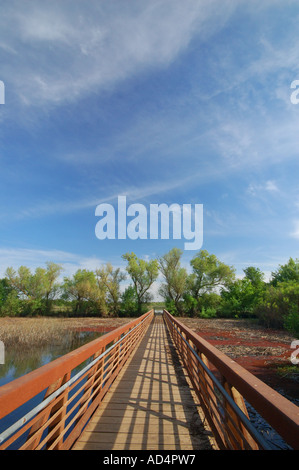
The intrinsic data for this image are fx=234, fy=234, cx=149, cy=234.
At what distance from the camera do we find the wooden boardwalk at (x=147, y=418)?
93.8 inches

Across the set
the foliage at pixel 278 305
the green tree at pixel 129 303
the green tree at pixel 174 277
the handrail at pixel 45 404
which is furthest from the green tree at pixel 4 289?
the handrail at pixel 45 404

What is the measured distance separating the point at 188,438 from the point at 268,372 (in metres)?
7.97

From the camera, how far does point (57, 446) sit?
2041mm

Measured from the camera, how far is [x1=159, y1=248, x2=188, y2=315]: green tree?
3756cm

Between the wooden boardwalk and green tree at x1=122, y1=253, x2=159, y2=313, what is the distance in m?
34.9

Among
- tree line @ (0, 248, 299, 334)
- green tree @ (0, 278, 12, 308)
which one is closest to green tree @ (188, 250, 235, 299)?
tree line @ (0, 248, 299, 334)

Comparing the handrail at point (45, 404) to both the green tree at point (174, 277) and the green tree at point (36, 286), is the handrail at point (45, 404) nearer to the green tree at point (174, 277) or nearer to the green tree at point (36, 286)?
the green tree at point (174, 277)

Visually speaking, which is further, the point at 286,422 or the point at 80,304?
the point at 80,304

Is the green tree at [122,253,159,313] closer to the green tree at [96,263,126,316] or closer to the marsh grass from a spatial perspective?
the green tree at [96,263,126,316]

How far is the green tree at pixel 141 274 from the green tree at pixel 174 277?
1740 mm

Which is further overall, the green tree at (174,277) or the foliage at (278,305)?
the green tree at (174,277)
